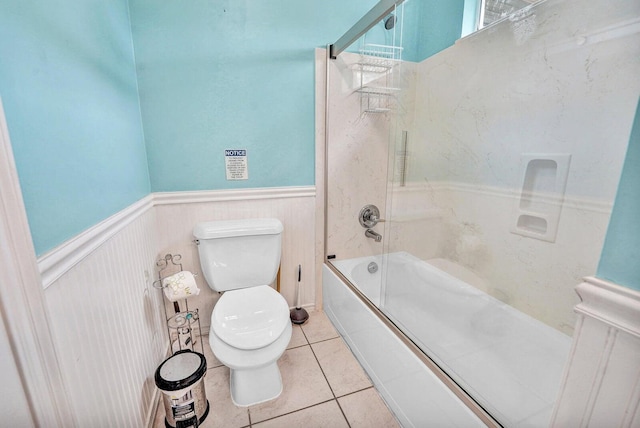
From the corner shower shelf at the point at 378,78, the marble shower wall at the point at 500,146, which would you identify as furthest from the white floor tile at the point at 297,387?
the corner shower shelf at the point at 378,78

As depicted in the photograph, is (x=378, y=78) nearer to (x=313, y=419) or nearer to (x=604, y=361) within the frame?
(x=604, y=361)

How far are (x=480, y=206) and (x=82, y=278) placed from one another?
1.86 m

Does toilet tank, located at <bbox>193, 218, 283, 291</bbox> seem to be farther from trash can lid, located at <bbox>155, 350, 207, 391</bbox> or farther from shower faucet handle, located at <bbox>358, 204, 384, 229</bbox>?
shower faucet handle, located at <bbox>358, 204, 384, 229</bbox>

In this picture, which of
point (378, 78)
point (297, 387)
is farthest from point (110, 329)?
point (378, 78)

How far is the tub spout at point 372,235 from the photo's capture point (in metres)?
1.98

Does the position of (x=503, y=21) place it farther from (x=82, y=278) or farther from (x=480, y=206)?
(x=82, y=278)

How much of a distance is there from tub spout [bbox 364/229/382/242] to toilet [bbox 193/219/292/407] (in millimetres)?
729

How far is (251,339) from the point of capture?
119 centimetres

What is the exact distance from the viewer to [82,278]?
0.75 meters

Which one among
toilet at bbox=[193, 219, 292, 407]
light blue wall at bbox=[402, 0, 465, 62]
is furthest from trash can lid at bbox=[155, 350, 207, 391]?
light blue wall at bbox=[402, 0, 465, 62]

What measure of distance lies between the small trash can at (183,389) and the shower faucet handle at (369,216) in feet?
4.30

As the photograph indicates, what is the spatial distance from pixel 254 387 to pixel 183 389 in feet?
1.14

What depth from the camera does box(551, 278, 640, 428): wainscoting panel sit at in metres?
0.48

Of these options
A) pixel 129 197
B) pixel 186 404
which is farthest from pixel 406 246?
pixel 129 197
